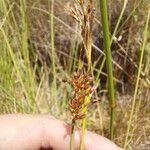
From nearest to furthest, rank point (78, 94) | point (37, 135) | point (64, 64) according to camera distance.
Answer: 1. point (78, 94)
2. point (37, 135)
3. point (64, 64)

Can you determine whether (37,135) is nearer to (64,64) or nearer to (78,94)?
(78,94)

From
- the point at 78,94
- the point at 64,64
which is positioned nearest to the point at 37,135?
the point at 78,94

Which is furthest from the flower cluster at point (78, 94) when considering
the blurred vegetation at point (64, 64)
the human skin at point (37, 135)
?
the blurred vegetation at point (64, 64)

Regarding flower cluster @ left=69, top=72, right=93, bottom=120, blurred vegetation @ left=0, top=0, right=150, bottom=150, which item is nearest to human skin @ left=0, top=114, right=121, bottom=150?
flower cluster @ left=69, top=72, right=93, bottom=120

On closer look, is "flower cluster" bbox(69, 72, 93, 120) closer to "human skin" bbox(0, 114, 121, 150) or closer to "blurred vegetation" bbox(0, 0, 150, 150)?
"human skin" bbox(0, 114, 121, 150)

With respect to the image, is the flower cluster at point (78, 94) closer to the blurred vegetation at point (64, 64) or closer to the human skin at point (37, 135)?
the human skin at point (37, 135)

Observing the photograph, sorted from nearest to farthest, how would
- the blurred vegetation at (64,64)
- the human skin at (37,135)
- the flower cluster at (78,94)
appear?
1. the flower cluster at (78,94)
2. the human skin at (37,135)
3. the blurred vegetation at (64,64)
